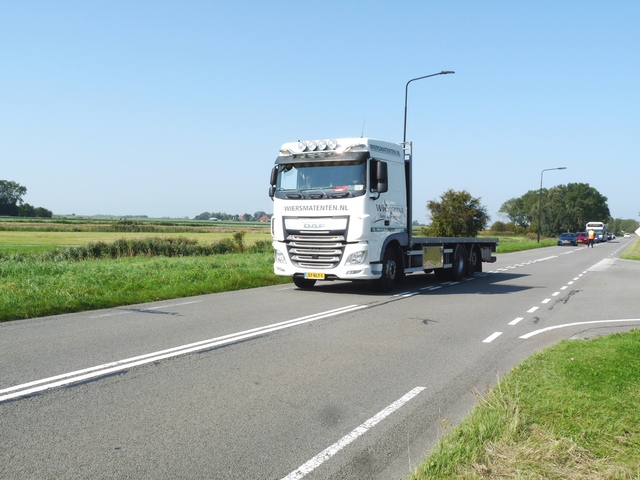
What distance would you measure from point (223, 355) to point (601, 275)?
19.0m

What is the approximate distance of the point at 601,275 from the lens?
22484 millimetres

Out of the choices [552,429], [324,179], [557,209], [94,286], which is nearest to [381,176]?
[324,179]

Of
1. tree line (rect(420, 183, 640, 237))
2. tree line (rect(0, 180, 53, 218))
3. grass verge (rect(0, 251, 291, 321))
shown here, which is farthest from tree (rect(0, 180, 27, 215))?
grass verge (rect(0, 251, 291, 321))

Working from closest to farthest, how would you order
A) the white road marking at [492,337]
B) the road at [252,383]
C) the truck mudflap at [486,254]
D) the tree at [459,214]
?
the road at [252,383], the white road marking at [492,337], the truck mudflap at [486,254], the tree at [459,214]

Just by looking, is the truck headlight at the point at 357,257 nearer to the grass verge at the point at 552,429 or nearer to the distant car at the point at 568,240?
the grass verge at the point at 552,429

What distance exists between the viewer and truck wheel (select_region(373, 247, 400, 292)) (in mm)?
14766

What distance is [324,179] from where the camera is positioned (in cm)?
1441

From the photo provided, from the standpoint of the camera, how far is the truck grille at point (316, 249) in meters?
14.2

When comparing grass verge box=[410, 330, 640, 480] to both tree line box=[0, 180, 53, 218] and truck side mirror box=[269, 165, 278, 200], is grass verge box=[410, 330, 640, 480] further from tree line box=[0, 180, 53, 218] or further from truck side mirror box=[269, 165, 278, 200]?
tree line box=[0, 180, 53, 218]

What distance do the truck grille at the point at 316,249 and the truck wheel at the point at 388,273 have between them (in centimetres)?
126

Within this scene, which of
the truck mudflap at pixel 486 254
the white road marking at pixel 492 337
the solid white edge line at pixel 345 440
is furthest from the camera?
the truck mudflap at pixel 486 254

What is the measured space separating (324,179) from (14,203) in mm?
148513

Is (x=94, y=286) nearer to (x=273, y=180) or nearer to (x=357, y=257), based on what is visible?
(x=273, y=180)

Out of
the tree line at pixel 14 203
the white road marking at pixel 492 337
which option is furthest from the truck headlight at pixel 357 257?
the tree line at pixel 14 203
